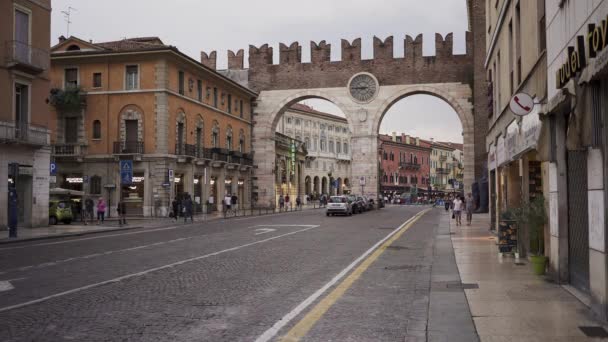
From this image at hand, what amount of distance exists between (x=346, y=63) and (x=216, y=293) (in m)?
46.6

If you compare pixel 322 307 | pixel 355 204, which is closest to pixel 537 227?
pixel 322 307

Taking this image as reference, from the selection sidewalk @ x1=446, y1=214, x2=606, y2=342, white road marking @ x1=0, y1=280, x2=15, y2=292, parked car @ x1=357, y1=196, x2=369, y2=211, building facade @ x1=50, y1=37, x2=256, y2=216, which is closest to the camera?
sidewalk @ x1=446, y1=214, x2=606, y2=342

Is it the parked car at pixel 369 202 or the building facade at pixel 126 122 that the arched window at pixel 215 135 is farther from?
the parked car at pixel 369 202

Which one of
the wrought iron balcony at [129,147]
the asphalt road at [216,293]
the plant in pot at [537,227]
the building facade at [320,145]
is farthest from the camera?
the building facade at [320,145]

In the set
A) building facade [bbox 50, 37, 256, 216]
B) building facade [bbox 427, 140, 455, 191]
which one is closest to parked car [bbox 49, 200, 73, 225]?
building facade [bbox 50, 37, 256, 216]

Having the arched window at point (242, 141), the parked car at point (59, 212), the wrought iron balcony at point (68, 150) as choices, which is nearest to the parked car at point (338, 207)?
the arched window at point (242, 141)

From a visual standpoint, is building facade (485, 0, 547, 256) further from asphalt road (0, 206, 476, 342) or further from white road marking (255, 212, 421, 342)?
white road marking (255, 212, 421, 342)

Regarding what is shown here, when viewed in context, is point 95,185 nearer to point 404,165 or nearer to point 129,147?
point 129,147

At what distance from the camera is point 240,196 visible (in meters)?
54.2

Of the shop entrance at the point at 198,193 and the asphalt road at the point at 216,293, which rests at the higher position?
the shop entrance at the point at 198,193

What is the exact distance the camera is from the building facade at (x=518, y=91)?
12.2m

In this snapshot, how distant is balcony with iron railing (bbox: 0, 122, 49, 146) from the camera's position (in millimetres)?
24922

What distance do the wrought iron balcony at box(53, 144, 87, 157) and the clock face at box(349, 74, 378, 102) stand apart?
23.6 meters

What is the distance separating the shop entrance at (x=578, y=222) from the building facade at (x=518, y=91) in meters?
1.18
